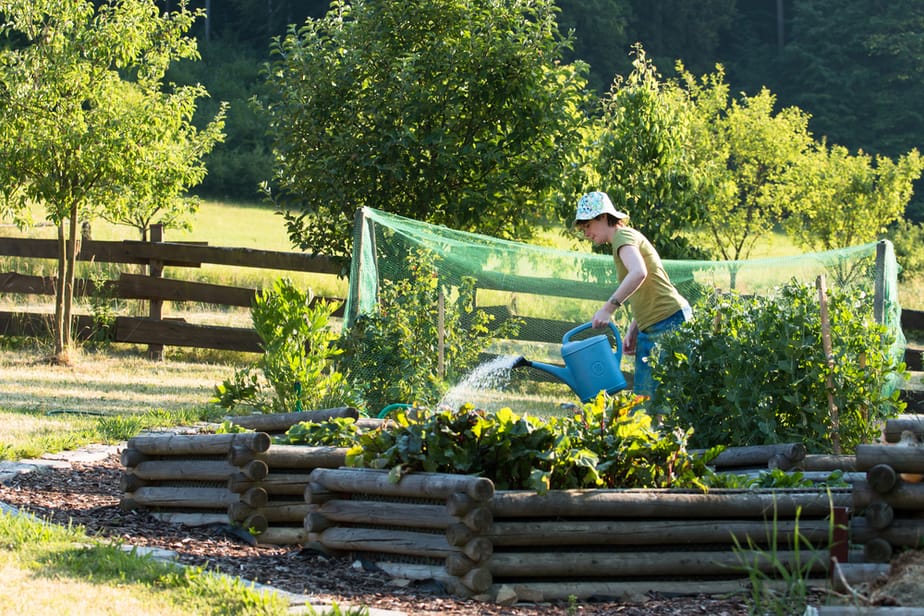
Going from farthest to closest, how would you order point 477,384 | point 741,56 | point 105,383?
point 741,56 → point 105,383 → point 477,384

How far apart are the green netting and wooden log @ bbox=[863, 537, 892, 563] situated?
4.12 m

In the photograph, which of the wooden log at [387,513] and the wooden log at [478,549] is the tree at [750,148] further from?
the wooden log at [478,549]

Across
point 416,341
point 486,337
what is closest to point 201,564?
point 416,341

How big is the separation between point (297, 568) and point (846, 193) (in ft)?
66.4

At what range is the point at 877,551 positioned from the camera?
4.38 meters

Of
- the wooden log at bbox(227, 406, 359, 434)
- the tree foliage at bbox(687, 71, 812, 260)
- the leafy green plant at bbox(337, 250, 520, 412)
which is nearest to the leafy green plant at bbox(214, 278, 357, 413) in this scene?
the wooden log at bbox(227, 406, 359, 434)

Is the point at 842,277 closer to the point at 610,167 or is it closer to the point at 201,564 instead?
the point at 610,167

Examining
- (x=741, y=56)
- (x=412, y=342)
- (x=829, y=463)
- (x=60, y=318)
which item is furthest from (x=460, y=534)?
(x=741, y=56)

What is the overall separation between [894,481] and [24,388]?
8.65 meters

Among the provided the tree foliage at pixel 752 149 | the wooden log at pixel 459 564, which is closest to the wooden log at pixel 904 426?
the wooden log at pixel 459 564

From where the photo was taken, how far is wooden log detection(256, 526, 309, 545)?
5484mm

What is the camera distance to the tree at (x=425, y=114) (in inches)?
440

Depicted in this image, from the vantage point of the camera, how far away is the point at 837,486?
4859 millimetres

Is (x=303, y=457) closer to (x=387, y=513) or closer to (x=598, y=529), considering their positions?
(x=387, y=513)
